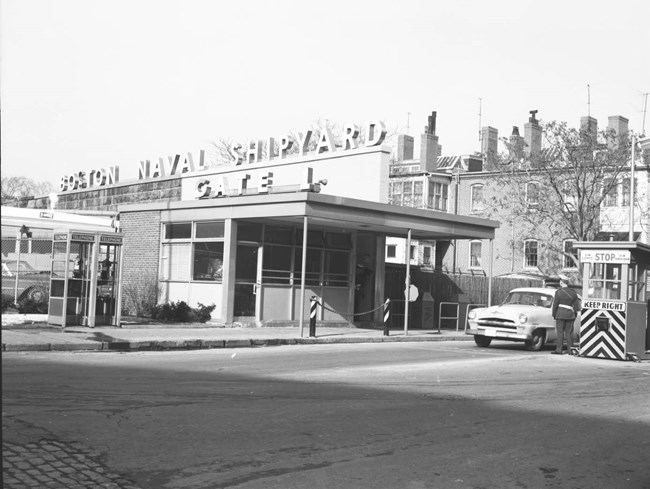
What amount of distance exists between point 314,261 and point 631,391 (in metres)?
13.8

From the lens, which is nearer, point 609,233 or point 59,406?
point 59,406

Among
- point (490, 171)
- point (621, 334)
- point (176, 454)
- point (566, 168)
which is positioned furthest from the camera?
point (490, 171)

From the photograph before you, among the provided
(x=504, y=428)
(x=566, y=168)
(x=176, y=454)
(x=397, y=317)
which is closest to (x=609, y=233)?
(x=566, y=168)

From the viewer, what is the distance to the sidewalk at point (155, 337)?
50.5 ft

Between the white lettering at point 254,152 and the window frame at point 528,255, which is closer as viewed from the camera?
the white lettering at point 254,152

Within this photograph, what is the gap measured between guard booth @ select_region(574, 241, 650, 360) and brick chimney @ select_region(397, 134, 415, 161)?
44.7 meters

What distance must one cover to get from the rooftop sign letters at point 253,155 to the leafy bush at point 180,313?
8.74m

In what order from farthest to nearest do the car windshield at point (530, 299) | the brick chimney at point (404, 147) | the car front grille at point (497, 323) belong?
1. the brick chimney at point (404, 147)
2. the car windshield at point (530, 299)
3. the car front grille at point (497, 323)

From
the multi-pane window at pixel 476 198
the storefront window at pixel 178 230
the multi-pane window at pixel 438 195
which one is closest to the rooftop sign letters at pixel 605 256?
the storefront window at pixel 178 230

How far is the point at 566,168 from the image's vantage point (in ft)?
146

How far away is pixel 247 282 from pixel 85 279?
18.2 ft

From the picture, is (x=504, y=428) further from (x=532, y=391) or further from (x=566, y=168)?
(x=566, y=168)

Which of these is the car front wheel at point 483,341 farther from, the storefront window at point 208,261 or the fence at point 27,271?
the fence at point 27,271

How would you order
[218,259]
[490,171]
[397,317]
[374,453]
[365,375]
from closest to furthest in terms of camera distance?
[374,453]
[365,375]
[218,259]
[397,317]
[490,171]
